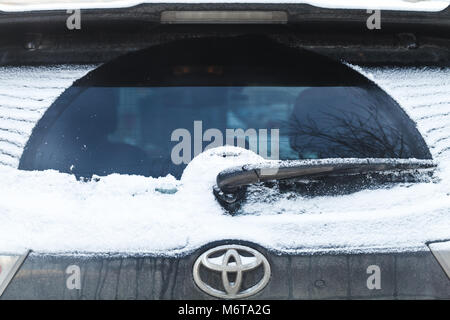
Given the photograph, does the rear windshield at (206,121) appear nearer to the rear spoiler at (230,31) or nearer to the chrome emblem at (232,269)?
the rear spoiler at (230,31)

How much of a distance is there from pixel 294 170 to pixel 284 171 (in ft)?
0.09

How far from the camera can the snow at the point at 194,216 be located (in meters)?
1.52

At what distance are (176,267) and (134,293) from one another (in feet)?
0.44

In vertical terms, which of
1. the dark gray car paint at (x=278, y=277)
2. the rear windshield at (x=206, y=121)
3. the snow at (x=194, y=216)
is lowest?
the dark gray car paint at (x=278, y=277)

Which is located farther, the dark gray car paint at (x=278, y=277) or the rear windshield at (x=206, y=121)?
the rear windshield at (x=206, y=121)

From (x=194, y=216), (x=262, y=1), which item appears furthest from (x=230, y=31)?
(x=194, y=216)

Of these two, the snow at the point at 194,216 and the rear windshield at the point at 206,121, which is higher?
the rear windshield at the point at 206,121

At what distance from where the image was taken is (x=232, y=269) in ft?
4.80

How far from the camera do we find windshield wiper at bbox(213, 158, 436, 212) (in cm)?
156

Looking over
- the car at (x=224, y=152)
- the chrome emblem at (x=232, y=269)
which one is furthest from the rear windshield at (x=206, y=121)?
the chrome emblem at (x=232, y=269)

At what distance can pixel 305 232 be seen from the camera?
60.4 inches

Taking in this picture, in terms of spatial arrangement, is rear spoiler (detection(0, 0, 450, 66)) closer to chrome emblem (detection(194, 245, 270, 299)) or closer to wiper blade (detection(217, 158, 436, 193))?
wiper blade (detection(217, 158, 436, 193))

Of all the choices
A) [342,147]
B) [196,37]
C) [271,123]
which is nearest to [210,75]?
[196,37]

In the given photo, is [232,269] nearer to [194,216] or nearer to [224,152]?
[194,216]
